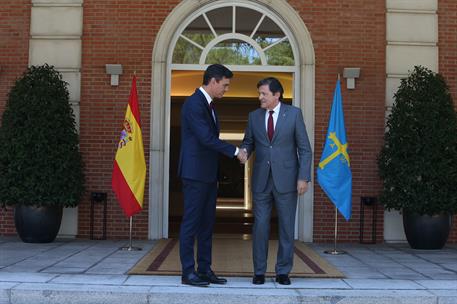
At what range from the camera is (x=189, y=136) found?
17.7 feet

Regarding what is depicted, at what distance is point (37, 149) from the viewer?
811cm

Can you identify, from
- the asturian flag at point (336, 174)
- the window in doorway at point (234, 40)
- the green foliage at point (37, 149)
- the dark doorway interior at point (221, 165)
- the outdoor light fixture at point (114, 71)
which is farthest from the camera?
the dark doorway interior at point (221, 165)

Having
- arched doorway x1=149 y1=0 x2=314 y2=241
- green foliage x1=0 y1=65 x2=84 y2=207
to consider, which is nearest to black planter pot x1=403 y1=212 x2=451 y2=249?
arched doorway x1=149 y1=0 x2=314 y2=241

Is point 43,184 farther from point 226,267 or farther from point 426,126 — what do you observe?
point 426,126

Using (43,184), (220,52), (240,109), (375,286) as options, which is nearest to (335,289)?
(375,286)

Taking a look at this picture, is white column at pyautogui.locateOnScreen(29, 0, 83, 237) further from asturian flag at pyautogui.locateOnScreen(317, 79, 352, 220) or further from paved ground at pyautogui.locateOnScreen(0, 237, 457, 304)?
asturian flag at pyautogui.locateOnScreen(317, 79, 352, 220)

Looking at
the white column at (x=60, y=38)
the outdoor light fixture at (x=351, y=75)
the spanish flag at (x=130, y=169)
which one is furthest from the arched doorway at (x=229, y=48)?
the white column at (x=60, y=38)

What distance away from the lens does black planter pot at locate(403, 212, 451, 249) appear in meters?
8.19

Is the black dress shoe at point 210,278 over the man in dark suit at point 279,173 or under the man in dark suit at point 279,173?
under

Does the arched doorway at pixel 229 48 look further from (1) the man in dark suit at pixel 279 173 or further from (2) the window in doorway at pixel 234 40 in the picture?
(1) the man in dark suit at pixel 279 173

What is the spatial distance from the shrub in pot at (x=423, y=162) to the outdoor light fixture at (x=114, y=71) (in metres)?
4.17

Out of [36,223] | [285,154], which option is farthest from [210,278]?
[36,223]

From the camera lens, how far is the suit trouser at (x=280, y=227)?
213 inches

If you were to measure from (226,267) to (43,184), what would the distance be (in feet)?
10.2
